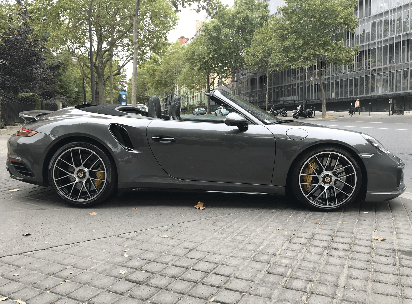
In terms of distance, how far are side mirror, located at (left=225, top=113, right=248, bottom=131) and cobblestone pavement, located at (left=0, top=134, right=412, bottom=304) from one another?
91 centimetres

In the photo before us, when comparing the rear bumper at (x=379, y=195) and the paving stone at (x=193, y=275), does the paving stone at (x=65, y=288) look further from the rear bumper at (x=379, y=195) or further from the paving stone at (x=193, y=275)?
the rear bumper at (x=379, y=195)

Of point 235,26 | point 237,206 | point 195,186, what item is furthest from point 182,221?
point 235,26

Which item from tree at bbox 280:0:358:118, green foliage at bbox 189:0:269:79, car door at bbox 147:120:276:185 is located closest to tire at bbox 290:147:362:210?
car door at bbox 147:120:276:185

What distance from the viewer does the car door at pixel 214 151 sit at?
4.40 meters

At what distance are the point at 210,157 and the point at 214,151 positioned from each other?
0.08 meters

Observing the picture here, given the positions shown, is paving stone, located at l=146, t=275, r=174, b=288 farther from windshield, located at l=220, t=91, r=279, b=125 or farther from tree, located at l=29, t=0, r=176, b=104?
Result: tree, located at l=29, t=0, r=176, b=104

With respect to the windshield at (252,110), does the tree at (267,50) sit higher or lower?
higher

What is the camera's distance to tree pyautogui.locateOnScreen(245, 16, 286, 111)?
41.1 meters

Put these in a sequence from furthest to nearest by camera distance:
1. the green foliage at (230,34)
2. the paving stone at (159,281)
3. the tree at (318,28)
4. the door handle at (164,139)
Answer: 1. the green foliage at (230,34)
2. the tree at (318,28)
3. the door handle at (164,139)
4. the paving stone at (159,281)

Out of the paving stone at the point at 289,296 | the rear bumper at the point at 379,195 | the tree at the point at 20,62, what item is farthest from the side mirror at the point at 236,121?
the tree at the point at 20,62

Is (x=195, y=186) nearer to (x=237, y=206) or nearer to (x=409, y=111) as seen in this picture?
(x=237, y=206)

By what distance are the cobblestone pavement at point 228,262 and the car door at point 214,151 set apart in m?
0.41

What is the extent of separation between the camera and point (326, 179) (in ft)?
14.5

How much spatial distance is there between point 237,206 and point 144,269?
2012 millimetres
